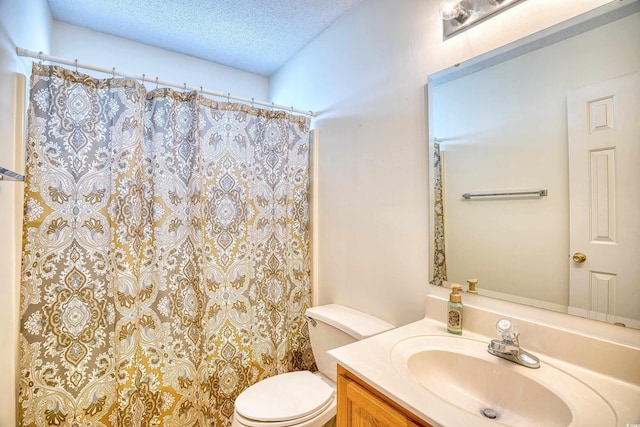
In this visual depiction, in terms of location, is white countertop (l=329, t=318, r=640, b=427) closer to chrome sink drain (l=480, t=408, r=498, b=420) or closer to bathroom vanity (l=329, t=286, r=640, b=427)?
bathroom vanity (l=329, t=286, r=640, b=427)

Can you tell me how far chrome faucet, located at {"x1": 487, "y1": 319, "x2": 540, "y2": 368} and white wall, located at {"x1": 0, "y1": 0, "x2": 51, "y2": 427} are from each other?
71.3 inches

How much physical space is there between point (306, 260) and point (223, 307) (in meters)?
0.60

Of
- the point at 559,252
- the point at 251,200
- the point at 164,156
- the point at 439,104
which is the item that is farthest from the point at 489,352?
the point at 164,156

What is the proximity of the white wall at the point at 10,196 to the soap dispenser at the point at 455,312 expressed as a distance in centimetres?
172

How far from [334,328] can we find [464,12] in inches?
60.2

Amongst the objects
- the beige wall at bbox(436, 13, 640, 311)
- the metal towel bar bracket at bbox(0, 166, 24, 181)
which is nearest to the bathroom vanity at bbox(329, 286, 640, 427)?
the beige wall at bbox(436, 13, 640, 311)

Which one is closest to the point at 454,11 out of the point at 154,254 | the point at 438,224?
the point at 438,224

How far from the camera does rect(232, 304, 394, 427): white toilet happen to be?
4.04ft

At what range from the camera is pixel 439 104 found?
1.24 meters

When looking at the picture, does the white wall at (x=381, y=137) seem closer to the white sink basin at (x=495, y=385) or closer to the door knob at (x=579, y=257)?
the white sink basin at (x=495, y=385)

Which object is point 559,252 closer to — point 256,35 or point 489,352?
point 489,352

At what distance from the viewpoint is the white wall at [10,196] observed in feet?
3.68

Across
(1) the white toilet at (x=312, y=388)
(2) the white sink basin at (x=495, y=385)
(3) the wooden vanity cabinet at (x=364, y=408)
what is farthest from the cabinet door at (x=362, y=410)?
(1) the white toilet at (x=312, y=388)

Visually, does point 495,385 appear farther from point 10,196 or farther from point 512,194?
point 10,196
